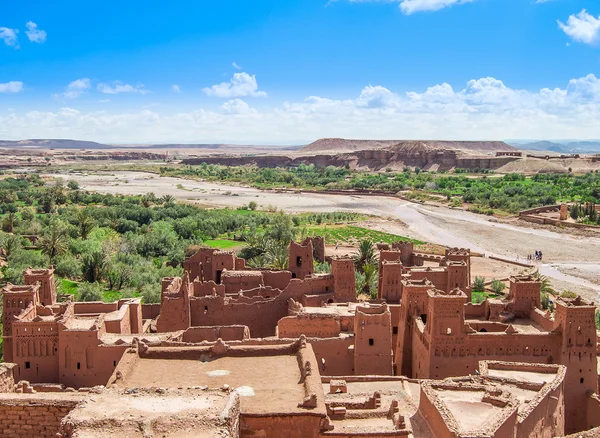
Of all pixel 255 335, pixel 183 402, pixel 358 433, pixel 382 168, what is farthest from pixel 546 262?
pixel 382 168

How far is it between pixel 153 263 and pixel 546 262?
31.7 meters

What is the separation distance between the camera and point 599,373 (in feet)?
61.9

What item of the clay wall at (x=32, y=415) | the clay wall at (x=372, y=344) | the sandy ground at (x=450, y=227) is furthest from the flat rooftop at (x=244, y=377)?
the sandy ground at (x=450, y=227)

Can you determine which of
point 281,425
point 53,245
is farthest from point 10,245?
point 281,425

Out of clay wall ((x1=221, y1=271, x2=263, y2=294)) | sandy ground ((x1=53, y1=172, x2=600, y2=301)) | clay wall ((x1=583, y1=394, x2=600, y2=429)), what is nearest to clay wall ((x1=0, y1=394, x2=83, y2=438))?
clay wall ((x1=583, y1=394, x2=600, y2=429))

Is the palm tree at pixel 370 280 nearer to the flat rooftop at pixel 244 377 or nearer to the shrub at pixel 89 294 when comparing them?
the shrub at pixel 89 294

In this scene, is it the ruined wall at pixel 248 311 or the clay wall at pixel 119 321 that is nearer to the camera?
the clay wall at pixel 119 321

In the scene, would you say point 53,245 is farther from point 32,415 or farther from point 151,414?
point 151,414

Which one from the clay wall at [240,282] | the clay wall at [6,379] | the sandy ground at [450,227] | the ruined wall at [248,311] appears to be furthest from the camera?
the sandy ground at [450,227]

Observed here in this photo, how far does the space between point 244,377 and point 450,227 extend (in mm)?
58005

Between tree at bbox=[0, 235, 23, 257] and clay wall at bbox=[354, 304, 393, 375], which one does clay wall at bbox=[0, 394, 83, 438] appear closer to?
clay wall at bbox=[354, 304, 393, 375]

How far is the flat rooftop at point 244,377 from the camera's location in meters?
11.1

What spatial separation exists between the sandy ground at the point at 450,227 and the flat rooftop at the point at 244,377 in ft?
97.0

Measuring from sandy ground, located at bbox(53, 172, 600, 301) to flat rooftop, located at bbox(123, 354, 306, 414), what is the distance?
29571 millimetres
